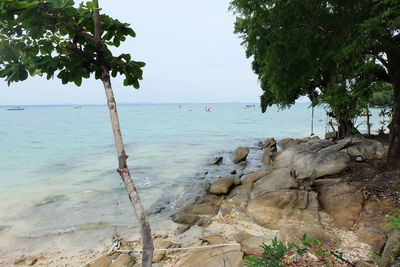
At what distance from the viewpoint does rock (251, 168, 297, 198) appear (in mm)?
9188

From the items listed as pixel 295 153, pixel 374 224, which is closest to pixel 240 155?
pixel 295 153

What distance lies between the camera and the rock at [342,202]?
7.48 meters

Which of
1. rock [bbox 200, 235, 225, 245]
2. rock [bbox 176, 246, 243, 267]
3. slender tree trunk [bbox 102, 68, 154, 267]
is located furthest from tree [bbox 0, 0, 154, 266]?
rock [bbox 200, 235, 225, 245]

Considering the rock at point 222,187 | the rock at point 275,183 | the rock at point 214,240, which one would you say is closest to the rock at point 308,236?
the rock at point 214,240

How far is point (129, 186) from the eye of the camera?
2.85 m

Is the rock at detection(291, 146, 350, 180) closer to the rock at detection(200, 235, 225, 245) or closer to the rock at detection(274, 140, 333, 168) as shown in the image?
the rock at detection(274, 140, 333, 168)

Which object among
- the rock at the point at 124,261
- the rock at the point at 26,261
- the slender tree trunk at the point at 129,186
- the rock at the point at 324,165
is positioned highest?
the slender tree trunk at the point at 129,186

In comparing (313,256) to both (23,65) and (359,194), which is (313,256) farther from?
(23,65)

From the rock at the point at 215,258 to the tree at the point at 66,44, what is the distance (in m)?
2.60

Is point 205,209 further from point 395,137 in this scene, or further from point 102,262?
point 395,137

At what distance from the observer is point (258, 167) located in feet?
55.3

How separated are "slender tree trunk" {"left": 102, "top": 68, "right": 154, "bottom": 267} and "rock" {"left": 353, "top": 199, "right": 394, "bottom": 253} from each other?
5137mm

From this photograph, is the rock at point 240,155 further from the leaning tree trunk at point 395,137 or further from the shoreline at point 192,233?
the leaning tree trunk at point 395,137

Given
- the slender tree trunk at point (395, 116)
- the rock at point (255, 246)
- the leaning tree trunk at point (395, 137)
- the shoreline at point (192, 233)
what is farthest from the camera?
the leaning tree trunk at point (395, 137)
